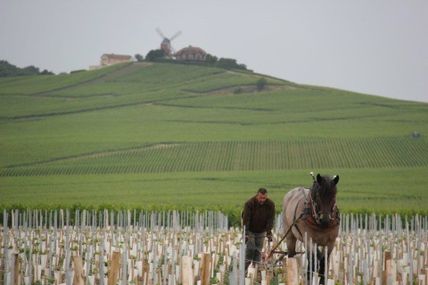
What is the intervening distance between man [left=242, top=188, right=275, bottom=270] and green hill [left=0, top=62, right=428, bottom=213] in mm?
23711

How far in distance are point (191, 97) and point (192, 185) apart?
4878 cm

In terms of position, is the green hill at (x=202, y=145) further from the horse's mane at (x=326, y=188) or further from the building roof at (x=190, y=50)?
the building roof at (x=190, y=50)

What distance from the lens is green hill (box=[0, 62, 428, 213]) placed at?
200 feet

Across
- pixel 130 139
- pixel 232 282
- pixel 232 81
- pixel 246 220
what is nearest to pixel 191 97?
pixel 232 81

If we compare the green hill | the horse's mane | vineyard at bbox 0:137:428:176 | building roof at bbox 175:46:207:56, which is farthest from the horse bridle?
building roof at bbox 175:46:207:56

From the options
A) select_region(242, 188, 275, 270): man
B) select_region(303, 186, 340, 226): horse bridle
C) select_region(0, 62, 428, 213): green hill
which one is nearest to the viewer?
select_region(303, 186, 340, 226): horse bridle

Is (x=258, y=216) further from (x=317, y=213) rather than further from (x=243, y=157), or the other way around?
(x=243, y=157)

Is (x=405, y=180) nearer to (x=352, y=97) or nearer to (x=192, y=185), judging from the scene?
(x=192, y=185)

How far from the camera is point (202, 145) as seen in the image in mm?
81625

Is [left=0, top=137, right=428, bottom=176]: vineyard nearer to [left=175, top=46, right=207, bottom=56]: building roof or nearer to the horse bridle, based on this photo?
the horse bridle

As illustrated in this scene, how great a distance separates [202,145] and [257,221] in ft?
212

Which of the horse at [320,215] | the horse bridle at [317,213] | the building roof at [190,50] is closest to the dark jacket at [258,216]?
the horse at [320,215]

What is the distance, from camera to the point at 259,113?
328 feet

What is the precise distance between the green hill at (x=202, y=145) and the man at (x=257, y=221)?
77.8 ft
